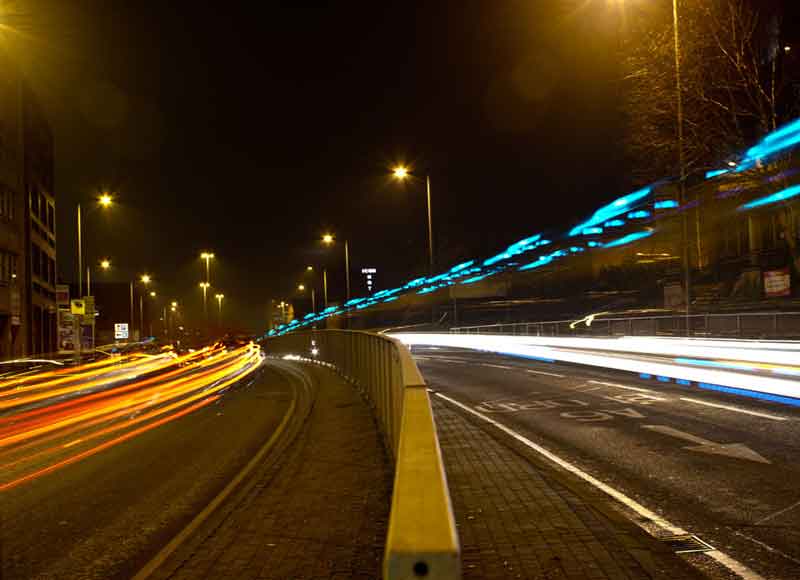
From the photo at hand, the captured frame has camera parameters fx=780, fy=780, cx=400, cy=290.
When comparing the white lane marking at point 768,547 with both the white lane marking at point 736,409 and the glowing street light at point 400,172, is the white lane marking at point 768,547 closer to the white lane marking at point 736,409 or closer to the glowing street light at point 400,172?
the white lane marking at point 736,409

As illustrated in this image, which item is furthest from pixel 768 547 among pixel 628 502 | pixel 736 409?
pixel 736 409

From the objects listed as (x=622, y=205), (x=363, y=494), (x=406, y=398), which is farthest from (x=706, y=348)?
(x=622, y=205)

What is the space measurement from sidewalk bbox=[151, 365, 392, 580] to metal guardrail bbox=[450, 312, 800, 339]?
15.2 meters

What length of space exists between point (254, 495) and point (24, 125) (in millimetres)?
50167

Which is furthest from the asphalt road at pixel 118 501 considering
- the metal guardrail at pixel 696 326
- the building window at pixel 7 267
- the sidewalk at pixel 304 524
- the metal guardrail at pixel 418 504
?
the building window at pixel 7 267

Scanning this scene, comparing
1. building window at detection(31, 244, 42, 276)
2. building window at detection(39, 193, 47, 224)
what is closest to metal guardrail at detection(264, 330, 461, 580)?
building window at detection(31, 244, 42, 276)

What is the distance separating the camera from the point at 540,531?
610 centimetres

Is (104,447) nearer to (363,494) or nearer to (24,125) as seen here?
(363,494)

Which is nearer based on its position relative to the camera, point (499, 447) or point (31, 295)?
point (499, 447)

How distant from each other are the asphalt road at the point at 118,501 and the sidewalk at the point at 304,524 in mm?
489

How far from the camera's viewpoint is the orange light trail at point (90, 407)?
11.4 meters

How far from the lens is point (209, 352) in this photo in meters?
35.9

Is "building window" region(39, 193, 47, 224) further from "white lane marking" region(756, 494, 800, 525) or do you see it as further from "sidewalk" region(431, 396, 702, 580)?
"white lane marking" region(756, 494, 800, 525)

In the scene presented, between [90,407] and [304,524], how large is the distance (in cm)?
1197
